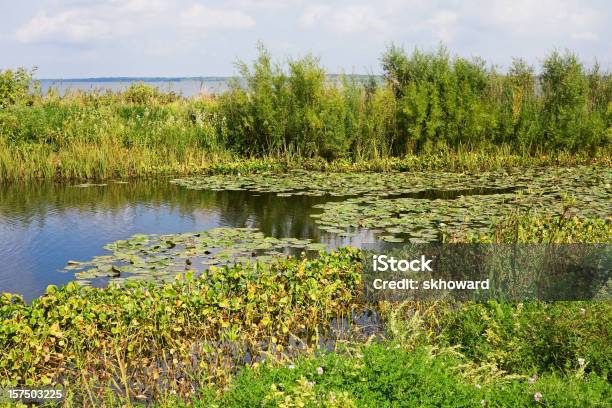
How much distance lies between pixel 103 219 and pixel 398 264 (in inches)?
224

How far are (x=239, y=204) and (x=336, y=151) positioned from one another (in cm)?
461

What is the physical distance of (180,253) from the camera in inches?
312

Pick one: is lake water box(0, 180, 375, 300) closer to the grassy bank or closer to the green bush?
the grassy bank

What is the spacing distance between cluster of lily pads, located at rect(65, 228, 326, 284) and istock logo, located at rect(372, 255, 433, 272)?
4.59 ft

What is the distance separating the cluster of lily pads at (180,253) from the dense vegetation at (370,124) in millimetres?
6402

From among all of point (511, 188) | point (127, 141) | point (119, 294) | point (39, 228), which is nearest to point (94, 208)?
point (39, 228)

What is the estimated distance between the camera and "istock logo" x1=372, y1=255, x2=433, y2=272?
6.59m

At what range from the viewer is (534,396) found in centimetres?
370

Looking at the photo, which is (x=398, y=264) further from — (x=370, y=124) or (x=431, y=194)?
(x=370, y=124)

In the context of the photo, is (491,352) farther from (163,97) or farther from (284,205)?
(163,97)

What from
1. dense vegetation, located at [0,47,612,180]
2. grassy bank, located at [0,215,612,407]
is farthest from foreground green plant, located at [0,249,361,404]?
dense vegetation, located at [0,47,612,180]
